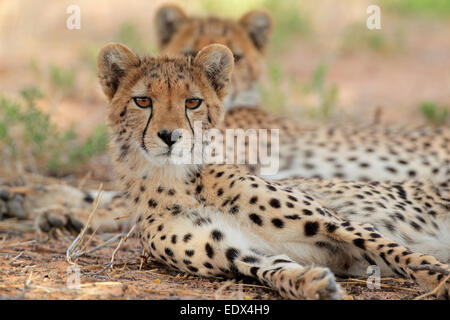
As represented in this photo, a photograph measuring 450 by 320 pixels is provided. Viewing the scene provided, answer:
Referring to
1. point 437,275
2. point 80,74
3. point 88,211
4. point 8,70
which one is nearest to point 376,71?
point 80,74

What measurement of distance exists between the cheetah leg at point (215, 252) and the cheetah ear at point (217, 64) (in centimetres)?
79

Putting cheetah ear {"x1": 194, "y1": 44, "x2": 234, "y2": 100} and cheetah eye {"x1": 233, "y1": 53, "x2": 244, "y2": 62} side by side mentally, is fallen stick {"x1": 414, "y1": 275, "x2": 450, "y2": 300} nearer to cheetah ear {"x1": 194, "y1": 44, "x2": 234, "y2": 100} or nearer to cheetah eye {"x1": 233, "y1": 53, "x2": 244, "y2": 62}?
cheetah ear {"x1": 194, "y1": 44, "x2": 234, "y2": 100}

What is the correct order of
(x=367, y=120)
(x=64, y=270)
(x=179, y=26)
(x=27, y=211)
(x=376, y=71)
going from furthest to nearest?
(x=376, y=71), (x=367, y=120), (x=179, y=26), (x=27, y=211), (x=64, y=270)

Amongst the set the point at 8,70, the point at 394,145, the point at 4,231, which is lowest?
the point at 4,231

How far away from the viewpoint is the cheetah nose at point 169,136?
10.2 feet

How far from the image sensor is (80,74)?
8.17 metres

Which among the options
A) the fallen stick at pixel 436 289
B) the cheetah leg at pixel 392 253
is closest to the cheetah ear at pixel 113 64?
the cheetah leg at pixel 392 253

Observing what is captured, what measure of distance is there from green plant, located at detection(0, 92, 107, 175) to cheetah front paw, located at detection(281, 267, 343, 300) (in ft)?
9.35

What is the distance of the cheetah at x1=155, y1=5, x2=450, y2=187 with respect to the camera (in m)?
5.02

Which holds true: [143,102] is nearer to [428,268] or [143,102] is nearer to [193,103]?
[193,103]

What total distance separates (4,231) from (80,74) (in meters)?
4.21

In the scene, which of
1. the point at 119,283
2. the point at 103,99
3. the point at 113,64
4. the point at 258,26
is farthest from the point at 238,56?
the point at 119,283

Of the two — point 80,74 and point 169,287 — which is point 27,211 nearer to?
point 169,287

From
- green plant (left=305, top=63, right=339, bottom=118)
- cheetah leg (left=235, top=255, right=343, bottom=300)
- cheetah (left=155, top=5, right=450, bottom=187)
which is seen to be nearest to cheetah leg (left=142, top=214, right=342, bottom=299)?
cheetah leg (left=235, top=255, right=343, bottom=300)
